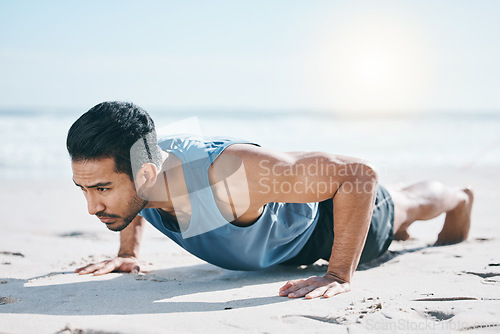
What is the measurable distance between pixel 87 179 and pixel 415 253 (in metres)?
2.47

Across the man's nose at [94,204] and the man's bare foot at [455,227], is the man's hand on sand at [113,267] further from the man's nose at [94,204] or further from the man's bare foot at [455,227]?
the man's bare foot at [455,227]

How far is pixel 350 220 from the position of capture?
256 centimetres

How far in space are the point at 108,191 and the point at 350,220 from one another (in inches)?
47.9

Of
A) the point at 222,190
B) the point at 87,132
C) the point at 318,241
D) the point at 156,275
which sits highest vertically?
the point at 87,132

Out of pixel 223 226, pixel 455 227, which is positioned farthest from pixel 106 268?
pixel 455 227

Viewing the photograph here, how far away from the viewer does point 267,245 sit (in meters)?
2.89

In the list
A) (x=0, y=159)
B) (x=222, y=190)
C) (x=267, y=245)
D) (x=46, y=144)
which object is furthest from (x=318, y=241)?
(x=46, y=144)

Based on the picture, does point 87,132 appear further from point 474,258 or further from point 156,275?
point 474,258

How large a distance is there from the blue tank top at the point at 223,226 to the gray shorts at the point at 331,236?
80 millimetres

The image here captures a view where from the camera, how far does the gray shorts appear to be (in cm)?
315

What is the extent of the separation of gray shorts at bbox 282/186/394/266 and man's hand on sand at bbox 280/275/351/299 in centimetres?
54

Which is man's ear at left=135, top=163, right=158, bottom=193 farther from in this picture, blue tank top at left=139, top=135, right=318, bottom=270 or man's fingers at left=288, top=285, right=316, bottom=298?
man's fingers at left=288, top=285, right=316, bottom=298

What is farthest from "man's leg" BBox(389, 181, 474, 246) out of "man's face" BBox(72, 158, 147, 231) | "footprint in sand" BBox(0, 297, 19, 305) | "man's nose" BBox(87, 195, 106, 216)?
"footprint in sand" BBox(0, 297, 19, 305)

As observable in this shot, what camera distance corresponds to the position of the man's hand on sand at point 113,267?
3.10 meters
